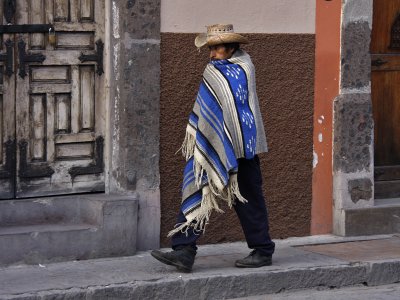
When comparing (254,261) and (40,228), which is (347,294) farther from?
(40,228)

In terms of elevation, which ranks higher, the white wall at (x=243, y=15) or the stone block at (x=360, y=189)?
the white wall at (x=243, y=15)

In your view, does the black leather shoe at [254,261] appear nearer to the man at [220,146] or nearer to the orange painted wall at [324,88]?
the man at [220,146]

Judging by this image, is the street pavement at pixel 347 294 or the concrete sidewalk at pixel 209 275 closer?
the concrete sidewalk at pixel 209 275

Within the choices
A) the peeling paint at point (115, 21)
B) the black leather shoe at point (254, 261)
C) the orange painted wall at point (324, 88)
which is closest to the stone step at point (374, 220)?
the orange painted wall at point (324, 88)

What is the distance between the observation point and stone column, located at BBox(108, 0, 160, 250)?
7.94m

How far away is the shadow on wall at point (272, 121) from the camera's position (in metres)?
8.18

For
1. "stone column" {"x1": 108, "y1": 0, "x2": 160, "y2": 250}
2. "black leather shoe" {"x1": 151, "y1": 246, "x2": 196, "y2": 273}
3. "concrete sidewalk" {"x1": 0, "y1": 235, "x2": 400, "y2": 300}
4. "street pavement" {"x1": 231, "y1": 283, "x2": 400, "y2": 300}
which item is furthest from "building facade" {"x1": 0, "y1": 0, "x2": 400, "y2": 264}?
"street pavement" {"x1": 231, "y1": 283, "x2": 400, "y2": 300}

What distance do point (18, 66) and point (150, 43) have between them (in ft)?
3.35

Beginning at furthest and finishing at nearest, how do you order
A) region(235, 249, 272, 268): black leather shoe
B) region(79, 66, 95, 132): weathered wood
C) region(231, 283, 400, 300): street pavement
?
region(79, 66, 95, 132): weathered wood → region(235, 249, 272, 268): black leather shoe → region(231, 283, 400, 300): street pavement

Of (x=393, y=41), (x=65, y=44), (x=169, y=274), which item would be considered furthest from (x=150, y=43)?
(x=393, y=41)

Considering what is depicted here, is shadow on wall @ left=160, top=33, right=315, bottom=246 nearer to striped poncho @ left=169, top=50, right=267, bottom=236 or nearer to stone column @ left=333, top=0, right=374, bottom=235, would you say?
stone column @ left=333, top=0, right=374, bottom=235

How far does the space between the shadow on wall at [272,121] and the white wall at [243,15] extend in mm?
72

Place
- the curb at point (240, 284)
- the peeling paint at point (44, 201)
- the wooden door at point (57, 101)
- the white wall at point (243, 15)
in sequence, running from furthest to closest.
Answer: the white wall at point (243, 15), the peeling paint at point (44, 201), the wooden door at point (57, 101), the curb at point (240, 284)

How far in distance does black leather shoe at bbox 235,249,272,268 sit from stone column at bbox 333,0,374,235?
4.78 feet
